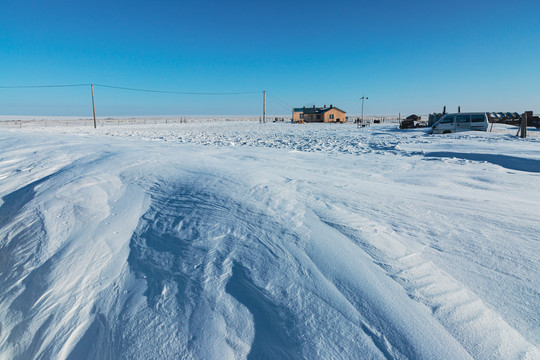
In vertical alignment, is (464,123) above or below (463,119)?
below

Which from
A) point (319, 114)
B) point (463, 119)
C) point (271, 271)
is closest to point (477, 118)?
point (463, 119)

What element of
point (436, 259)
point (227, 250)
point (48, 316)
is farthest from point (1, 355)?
point (436, 259)

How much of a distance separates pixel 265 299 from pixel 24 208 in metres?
3.60

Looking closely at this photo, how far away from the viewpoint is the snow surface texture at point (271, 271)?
1576 millimetres

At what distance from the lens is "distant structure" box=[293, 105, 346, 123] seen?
55.3 meters

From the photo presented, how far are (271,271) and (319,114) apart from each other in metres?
56.3

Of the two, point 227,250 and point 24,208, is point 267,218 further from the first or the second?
point 24,208

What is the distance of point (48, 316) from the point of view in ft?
6.52

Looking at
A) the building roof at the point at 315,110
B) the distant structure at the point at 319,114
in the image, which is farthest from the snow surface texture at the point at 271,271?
the building roof at the point at 315,110

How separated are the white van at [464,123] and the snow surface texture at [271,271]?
1320cm

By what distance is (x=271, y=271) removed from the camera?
2061 mm

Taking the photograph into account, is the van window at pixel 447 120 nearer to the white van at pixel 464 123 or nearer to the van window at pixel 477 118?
the white van at pixel 464 123

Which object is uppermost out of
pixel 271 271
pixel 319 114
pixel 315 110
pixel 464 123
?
pixel 315 110

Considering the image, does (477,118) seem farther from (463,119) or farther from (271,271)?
(271,271)
